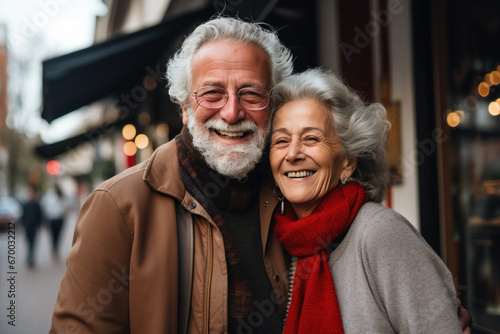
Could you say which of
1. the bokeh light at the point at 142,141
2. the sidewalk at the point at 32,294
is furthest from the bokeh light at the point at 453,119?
the bokeh light at the point at 142,141

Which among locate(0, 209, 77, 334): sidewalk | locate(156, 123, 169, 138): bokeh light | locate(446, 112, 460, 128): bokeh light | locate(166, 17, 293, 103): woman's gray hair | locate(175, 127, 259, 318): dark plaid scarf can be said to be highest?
locate(156, 123, 169, 138): bokeh light

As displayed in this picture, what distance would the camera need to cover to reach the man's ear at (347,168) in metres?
1.90

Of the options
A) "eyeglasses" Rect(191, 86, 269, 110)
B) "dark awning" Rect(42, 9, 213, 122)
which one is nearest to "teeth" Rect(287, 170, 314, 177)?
"eyeglasses" Rect(191, 86, 269, 110)

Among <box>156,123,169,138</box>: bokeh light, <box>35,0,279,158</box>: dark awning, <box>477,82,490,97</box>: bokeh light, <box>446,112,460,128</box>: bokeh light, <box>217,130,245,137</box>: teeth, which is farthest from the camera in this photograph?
<box>156,123,169,138</box>: bokeh light

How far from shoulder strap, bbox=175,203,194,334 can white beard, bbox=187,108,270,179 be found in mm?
303

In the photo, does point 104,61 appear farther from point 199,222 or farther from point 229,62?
point 199,222

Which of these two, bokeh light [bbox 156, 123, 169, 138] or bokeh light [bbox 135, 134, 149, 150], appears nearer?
bokeh light [bbox 156, 123, 169, 138]

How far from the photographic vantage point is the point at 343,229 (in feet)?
5.55

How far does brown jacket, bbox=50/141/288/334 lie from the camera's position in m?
1.52

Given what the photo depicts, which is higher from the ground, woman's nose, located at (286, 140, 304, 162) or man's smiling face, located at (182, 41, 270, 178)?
man's smiling face, located at (182, 41, 270, 178)

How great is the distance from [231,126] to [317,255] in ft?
2.36

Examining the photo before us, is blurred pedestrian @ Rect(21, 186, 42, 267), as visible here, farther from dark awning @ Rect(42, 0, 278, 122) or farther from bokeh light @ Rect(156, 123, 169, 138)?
dark awning @ Rect(42, 0, 278, 122)

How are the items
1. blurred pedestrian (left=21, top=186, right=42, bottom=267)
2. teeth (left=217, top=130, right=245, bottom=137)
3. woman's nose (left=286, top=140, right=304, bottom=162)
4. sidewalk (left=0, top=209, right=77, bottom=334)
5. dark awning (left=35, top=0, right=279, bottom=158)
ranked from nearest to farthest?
woman's nose (left=286, top=140, right=304, bottom=162) < teeth (left=217, top=130, right=245, bottom=137) < dark awning (left=35, top=0, right=279, bottom=158) < sidewalk (left=0, top=209, right=77, bottom=334) < blurred pedestrian (left=21, top=186, right=42, bottom=267)

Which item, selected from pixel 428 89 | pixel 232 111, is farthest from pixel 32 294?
pixel 428 89
